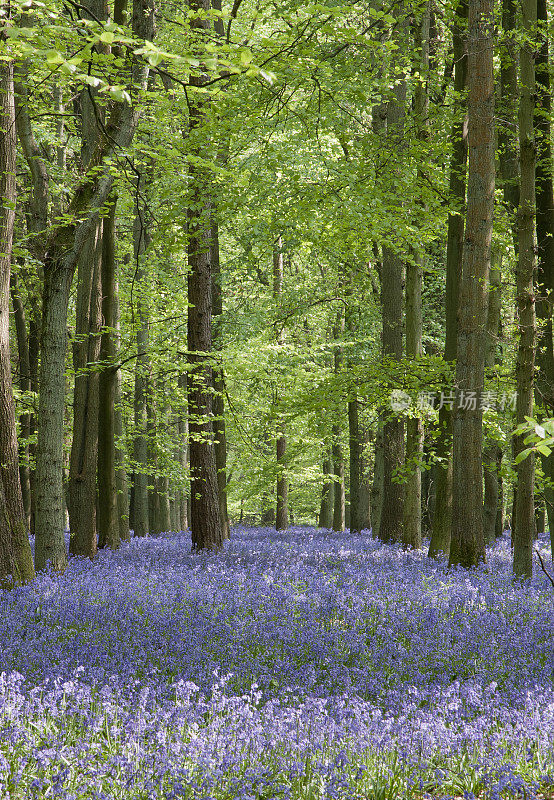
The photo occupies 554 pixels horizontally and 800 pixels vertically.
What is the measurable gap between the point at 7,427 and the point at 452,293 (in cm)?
841

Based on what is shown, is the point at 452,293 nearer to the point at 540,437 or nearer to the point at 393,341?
the point at 393,341

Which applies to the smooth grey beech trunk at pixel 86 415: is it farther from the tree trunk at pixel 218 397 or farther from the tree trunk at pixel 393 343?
the tree trunk at pixel 393 343

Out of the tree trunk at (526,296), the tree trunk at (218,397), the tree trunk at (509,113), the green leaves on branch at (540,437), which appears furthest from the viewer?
the tree trunk at (218,397)

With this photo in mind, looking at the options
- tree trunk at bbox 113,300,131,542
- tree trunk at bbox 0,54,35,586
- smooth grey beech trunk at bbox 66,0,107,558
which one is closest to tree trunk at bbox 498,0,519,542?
smooth grey beech trunk at bbox 66,0,107,558

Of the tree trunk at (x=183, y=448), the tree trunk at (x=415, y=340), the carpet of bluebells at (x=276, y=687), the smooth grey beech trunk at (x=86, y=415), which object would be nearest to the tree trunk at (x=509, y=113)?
the tree trunk at (x=415, y=340)

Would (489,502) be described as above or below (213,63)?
below

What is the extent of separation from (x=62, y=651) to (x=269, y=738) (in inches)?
97.0

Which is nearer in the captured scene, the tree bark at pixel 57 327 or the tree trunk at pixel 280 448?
the tree bark at pixel 57 327

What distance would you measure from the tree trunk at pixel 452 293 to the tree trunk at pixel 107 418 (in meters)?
6.46

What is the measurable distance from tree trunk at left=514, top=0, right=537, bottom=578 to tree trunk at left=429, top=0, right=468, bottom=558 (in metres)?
1.91

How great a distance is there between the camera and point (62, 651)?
18.5ft

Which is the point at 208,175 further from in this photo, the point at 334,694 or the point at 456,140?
the point at 334,694

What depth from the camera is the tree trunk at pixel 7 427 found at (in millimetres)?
7941

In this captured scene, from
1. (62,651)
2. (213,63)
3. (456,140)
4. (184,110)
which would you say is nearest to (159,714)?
(62,651)
